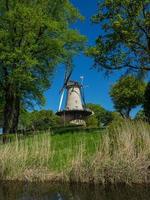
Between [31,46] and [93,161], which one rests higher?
[31,46]

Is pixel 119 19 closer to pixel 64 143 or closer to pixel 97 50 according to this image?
pixel 97 50

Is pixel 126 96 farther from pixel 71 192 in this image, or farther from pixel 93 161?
pixel 71 192

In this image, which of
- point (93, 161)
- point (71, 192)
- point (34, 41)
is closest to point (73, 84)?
point (34, 41)

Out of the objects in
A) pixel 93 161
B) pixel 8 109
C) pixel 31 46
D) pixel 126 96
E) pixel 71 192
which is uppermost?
pixel 126 96

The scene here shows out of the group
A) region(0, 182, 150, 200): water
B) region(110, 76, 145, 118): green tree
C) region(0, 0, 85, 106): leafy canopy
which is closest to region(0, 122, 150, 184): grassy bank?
region(0, 182, 150, 200): water

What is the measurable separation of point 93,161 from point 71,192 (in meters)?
1.66

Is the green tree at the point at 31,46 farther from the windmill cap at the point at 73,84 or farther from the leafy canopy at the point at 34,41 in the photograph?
the windmill cap at the point at 73,84

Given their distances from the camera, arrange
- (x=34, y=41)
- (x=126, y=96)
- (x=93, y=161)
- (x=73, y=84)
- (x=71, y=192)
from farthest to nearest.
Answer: (x=73, y=84), (x=126, y=96), (x=34, y=41), (x=93, y=161), (x=71, y=192)

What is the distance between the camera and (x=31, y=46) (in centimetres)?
3372

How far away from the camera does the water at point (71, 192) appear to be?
39.9ft

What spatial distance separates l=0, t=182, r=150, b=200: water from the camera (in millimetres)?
12172

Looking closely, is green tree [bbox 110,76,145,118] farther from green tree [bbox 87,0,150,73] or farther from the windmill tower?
green tree [bbox 87,0,150,73]

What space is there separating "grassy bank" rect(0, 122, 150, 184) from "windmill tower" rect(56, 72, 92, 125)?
50082 mm

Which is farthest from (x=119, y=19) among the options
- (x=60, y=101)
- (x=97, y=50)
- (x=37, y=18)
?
(x=60, y=101)
